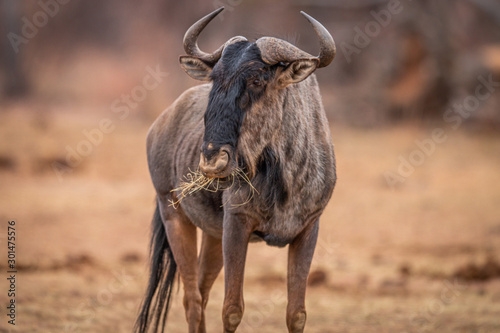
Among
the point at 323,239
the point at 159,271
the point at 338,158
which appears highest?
the point at 159,271

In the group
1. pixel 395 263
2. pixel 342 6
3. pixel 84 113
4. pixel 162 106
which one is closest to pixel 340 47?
pixel 342 6

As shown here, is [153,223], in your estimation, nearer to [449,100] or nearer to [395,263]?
[395,263]

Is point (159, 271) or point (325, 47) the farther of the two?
point (159, 271)

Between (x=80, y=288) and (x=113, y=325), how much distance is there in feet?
5.46

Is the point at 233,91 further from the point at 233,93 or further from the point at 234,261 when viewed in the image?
the point at 234,261

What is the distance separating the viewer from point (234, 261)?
4715mm

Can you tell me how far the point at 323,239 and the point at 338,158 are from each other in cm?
458

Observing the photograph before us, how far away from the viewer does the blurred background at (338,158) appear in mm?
7825

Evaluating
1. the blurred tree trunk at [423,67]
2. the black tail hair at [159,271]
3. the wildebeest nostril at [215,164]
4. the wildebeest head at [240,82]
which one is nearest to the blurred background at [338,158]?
the blurred tree trunk at [423,67]

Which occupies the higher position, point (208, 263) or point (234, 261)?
point (234, 261)

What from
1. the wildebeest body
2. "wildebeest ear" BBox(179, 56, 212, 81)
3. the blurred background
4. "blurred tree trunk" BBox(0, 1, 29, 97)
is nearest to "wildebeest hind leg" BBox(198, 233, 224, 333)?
the wildebeest body

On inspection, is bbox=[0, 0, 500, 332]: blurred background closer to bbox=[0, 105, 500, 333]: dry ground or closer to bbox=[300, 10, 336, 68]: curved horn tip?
bbox=[0, 105, 500, 333]: dry ground

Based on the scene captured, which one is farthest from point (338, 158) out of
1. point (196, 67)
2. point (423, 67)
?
point (196, 67)

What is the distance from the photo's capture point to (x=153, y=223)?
6.27 m
